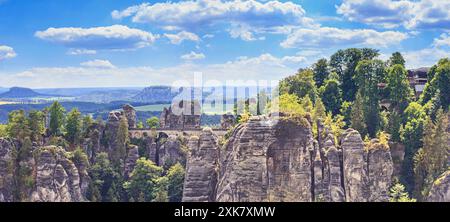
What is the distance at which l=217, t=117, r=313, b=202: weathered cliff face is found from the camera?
28.0 m

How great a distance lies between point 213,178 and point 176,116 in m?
27.3

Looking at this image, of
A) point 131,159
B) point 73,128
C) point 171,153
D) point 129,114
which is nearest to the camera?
point 131,159

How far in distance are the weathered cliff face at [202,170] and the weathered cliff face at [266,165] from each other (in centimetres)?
219

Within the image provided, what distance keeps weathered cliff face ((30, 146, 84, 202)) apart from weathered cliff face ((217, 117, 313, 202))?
18.6m

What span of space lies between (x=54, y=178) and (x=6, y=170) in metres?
3.62

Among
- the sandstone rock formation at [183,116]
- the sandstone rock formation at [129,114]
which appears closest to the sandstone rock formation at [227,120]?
the sandstone rock formation at [183,116]

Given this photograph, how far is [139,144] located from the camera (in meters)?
55.2

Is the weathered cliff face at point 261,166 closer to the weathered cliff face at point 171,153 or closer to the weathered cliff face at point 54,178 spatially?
the weathered cliff face at point 54,178

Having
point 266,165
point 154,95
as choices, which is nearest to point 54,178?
point 266,165

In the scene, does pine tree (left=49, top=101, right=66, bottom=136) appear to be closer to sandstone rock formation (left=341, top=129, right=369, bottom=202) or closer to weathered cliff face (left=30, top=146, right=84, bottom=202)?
weathered cliff face (left=30, top=146, right=84, bottom=202)

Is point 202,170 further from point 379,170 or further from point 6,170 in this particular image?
point 6,170

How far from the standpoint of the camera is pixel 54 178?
149ft

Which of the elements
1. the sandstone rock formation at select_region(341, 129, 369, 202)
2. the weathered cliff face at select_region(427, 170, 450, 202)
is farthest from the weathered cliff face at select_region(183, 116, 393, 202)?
the weathered cliff face at select_region(427, 170, 450, 202)
